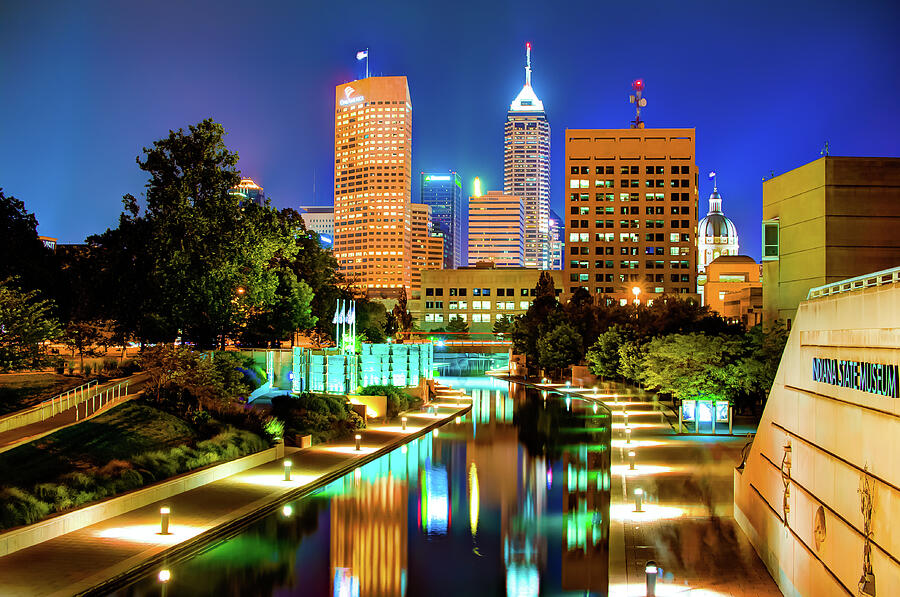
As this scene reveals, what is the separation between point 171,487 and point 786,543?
1629 centimetres

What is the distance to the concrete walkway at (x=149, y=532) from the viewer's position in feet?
47.8

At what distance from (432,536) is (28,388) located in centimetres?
2125

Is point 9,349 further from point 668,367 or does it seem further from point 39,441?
point 668,367

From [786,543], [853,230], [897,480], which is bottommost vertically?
[786,543]

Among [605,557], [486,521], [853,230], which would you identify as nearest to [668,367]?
[853,230]

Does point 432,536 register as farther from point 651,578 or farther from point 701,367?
point 701,367

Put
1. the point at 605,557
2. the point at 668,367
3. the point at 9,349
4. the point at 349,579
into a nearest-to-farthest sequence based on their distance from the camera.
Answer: the point at 349,579 < the point at 605,557 < the point at 9,349 < the point at 668,367

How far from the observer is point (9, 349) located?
26109 millimetres

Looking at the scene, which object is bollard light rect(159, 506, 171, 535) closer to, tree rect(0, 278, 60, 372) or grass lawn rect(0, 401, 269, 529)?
grass lawn rect(0, 401, 269, 529)

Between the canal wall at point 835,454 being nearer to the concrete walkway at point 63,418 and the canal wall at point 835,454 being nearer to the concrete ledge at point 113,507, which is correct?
the concrete ledge at point 113,507

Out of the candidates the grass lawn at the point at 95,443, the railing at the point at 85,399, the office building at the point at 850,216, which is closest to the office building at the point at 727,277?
the office building at the point at 850,216

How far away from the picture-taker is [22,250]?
45938 millimetres

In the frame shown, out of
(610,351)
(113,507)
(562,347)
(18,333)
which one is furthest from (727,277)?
(113,507)

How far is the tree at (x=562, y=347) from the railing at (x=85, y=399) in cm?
5500
